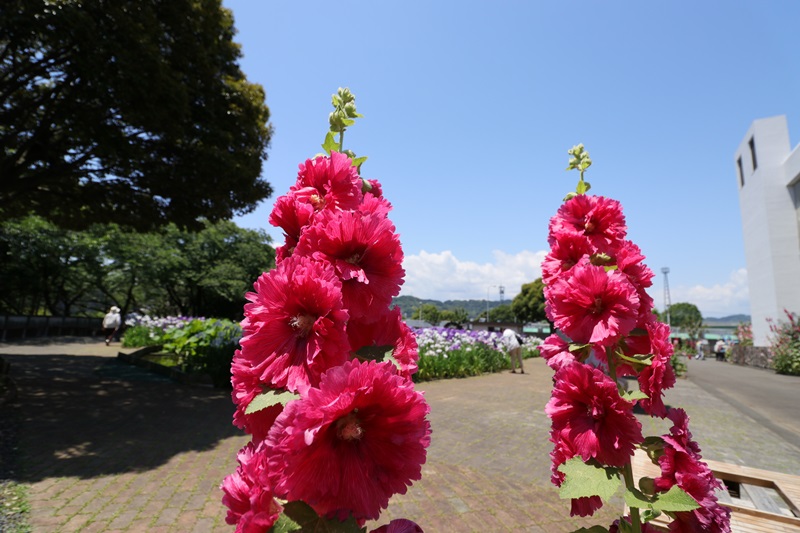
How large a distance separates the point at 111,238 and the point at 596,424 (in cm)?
2815

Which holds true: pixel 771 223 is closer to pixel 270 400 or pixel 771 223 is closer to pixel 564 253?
pixel 564 253

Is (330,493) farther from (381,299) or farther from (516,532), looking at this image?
(516,532)

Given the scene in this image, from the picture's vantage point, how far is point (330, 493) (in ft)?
2.44

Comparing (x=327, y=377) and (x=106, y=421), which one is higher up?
(x=327, y=377)

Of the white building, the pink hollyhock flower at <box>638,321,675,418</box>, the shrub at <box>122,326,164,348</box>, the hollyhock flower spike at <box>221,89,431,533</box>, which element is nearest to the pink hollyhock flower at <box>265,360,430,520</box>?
the hollyhock flower spike at <box>221,89,431,533</box>

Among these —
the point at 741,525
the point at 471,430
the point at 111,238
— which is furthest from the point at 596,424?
the point at 111,238

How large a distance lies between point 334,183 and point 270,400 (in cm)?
60

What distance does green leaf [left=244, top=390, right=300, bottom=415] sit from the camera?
2.65ft

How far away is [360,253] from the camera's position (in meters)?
1.00

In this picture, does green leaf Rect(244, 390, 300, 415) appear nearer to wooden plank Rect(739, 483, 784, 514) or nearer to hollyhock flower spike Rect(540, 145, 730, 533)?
hollyhock flower spike Rect(540, 145, 730, 533)

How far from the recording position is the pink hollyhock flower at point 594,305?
52.8 inches

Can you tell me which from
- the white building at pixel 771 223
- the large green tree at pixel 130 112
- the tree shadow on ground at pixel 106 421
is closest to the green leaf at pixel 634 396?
the tree shadow on ground at pixel 106 421

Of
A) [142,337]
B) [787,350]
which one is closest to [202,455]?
[142,337]

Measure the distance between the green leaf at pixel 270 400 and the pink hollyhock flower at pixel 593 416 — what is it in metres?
0.89
